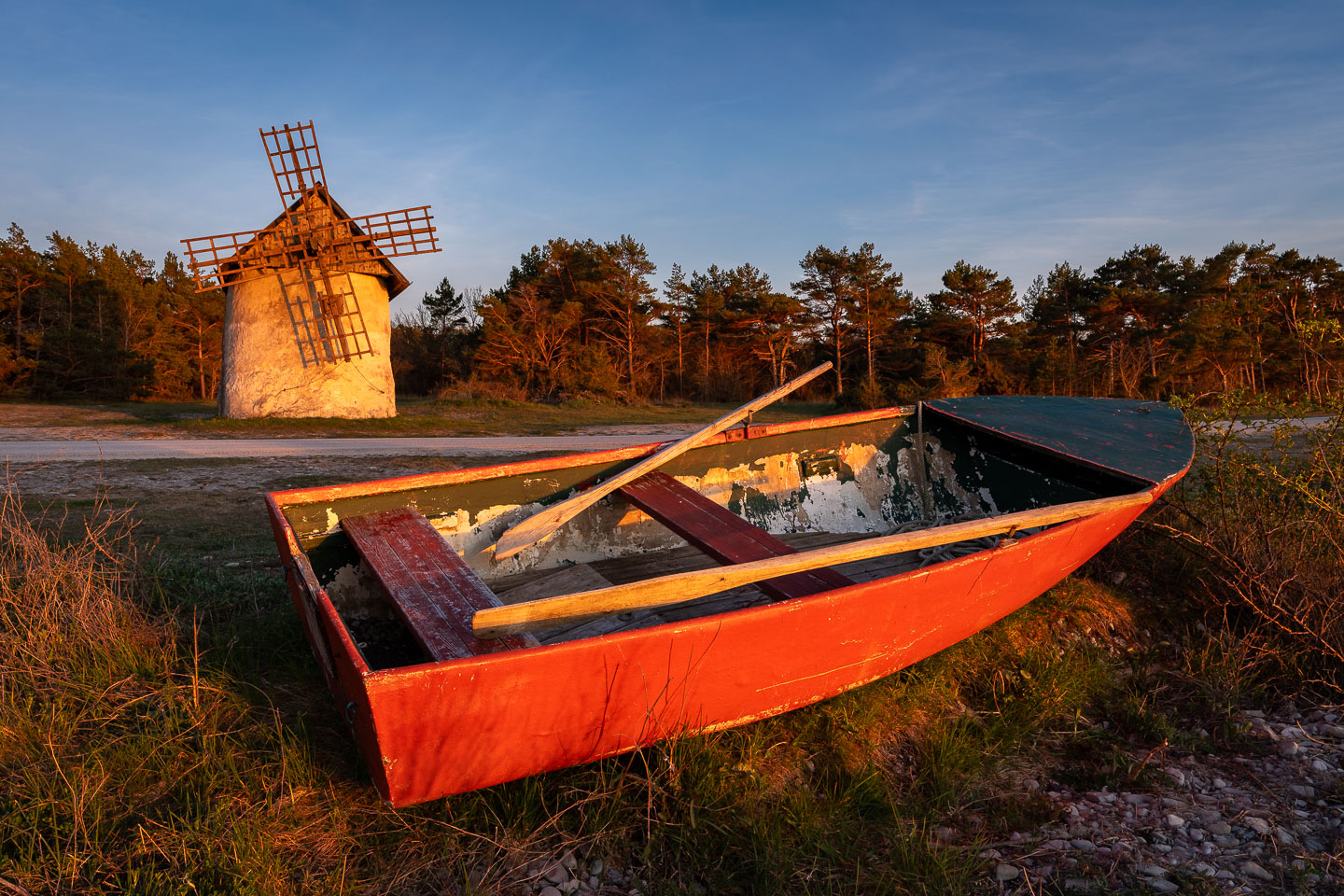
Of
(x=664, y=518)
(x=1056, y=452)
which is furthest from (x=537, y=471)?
(x=1056, y=452)

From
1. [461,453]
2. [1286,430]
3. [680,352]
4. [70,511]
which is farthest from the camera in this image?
[680,352]

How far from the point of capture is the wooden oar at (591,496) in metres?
3.43

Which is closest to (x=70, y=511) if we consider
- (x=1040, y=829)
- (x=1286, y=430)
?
(x=1040, y=829)

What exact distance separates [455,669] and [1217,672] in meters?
4.10

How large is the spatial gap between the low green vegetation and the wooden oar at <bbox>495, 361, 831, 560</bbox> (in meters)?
1.07

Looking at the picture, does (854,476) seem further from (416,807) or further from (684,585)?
(416,807)

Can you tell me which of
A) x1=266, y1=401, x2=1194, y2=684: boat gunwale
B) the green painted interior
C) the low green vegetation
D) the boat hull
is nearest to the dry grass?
the low green vegetation

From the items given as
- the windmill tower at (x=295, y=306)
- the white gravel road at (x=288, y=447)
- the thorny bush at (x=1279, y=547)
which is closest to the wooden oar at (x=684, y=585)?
the thorny bush at (x=1279, y=547)

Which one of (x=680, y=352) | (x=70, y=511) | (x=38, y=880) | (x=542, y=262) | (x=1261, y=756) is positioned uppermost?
(x=542, y=262)

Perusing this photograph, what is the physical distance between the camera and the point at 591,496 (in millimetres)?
3906

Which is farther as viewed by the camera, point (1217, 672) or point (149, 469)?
point (149, 469)

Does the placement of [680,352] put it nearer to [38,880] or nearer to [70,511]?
[70,511]

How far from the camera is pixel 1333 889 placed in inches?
91.3

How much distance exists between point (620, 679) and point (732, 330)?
2985 centimetres
